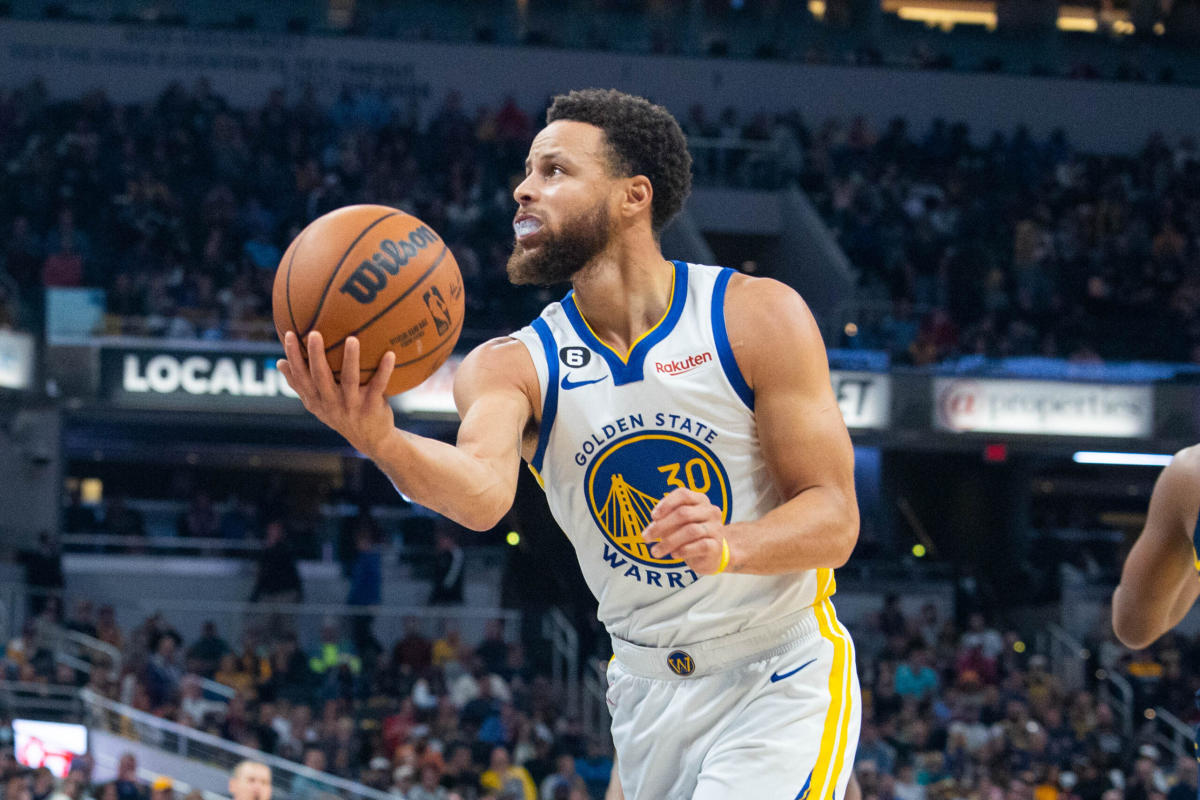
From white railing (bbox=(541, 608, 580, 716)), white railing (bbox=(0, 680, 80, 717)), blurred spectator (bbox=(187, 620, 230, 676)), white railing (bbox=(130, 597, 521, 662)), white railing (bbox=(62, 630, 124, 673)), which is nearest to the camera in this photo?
white railing (bbox=(0, 680, 80, 717))

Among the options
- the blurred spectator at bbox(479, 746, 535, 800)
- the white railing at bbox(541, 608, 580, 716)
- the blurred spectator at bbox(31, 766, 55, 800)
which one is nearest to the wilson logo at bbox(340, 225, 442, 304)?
the blurred spectator at bbox(31, 766, 55, 800)

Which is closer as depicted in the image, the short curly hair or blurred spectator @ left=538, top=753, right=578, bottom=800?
the short curly hair

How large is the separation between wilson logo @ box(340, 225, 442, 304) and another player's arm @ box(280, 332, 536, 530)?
0.19m

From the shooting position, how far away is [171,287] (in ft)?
55.0

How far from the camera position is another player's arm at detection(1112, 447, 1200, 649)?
3.70m

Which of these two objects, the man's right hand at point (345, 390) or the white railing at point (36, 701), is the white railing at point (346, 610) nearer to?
the white railing at point (36, 701)

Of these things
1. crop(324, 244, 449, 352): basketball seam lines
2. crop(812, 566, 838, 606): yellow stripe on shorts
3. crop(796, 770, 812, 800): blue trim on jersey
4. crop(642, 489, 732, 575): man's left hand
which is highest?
crop(324, 244, 449, 352): basketball seam lines

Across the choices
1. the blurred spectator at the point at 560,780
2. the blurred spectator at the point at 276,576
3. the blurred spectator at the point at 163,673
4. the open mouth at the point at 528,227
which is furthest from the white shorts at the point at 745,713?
the blurred spectator at the point at 276,576

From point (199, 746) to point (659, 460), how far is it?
32.5ft

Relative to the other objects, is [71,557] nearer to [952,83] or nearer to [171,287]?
[171,287]

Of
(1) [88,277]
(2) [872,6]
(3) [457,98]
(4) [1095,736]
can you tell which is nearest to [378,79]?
(3) [457,98]

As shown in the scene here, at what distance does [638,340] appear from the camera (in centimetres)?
380

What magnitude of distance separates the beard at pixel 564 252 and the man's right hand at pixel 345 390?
87 centimetres

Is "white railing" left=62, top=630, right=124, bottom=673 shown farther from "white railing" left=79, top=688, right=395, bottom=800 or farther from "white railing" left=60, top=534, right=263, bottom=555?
"white railing" left=60, top=534, right=263, bottom=555
